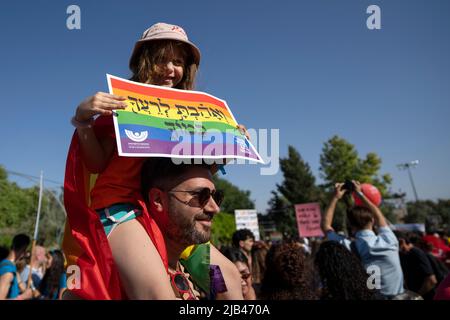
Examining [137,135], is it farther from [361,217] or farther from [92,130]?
[361,217]

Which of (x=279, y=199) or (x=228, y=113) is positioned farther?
(x=279, y=199)

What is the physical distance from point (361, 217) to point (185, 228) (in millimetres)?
3404

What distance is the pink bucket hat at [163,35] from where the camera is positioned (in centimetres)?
185

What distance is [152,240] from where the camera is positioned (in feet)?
4.93

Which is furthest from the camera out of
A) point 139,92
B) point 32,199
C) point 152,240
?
point 32,199

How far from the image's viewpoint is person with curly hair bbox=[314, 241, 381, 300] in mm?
2936

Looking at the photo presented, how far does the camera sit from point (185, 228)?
5.17 ft

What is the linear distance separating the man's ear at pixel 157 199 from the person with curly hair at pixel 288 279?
186cm

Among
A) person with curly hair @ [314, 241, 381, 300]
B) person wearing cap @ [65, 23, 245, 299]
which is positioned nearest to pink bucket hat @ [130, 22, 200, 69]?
person wearing cap @ [65, 23, 245, 299]

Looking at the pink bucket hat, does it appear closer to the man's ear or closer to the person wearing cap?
the person wearing cap

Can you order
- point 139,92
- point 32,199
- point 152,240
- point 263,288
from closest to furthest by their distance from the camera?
point 152,240, point 139,92, point 263,288, point 32,199
